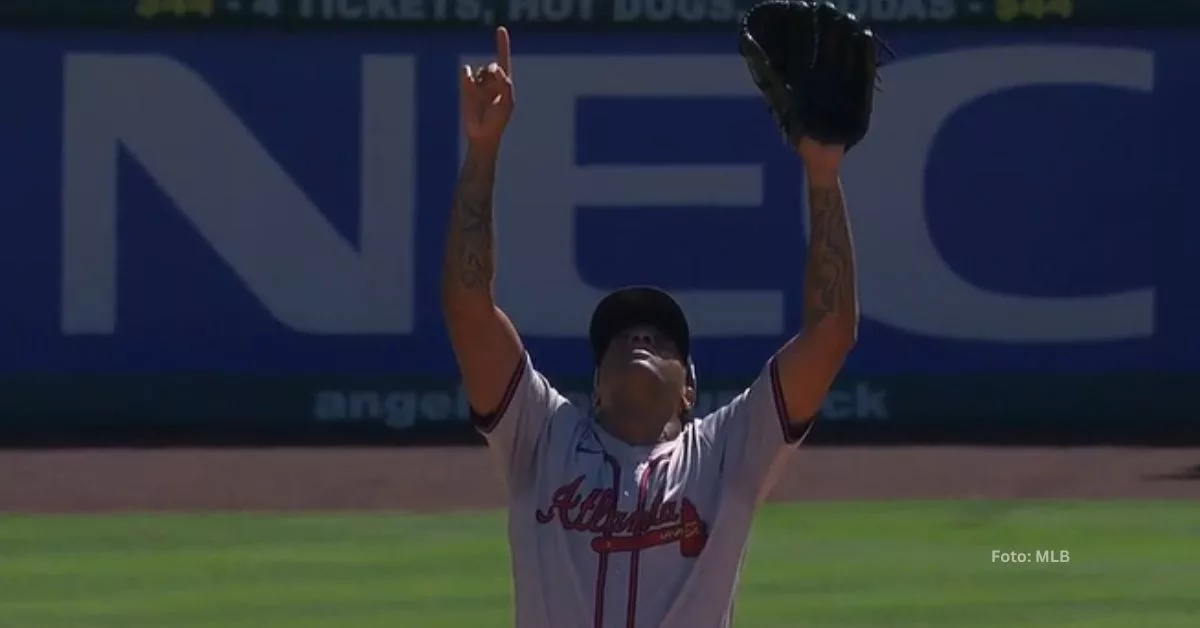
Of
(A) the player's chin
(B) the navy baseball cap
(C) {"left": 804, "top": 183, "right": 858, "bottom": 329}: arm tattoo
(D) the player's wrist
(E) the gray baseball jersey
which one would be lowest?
(E) the gray baseball jersey

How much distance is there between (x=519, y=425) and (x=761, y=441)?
417 mm

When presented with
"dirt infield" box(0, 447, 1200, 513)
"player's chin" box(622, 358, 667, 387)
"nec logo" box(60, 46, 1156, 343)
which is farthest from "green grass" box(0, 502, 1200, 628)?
"player's chin" box(622, 358, 667, 387)

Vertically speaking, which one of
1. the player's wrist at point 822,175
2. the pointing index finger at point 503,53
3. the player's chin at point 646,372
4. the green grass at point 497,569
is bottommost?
the green grass at point 497,569

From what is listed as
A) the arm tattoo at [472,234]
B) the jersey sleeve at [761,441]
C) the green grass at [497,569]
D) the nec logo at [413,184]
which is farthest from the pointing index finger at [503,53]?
the nec logo at [413,184]

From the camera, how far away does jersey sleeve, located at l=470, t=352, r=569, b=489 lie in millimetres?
4062

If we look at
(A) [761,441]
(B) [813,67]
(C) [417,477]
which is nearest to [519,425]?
(A) [761,441]

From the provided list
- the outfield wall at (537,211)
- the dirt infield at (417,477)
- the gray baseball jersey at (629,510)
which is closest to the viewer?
the gray baseball jersey at (629,510)

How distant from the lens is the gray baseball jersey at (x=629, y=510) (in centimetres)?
394

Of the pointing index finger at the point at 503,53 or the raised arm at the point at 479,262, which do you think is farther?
the pointing index finger at the point at 503,53

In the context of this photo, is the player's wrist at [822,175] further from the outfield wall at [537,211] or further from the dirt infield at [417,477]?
the outfield wall at [537,211]

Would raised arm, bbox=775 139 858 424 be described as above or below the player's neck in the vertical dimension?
above

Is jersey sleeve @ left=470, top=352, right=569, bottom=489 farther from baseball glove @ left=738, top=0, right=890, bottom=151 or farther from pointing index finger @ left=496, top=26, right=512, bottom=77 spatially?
baseball glove @ left=738, top=0, right=890, bottom=151

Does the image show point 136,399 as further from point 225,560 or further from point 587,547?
point 587,547

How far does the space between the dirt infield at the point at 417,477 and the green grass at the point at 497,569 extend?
0.58 metres
